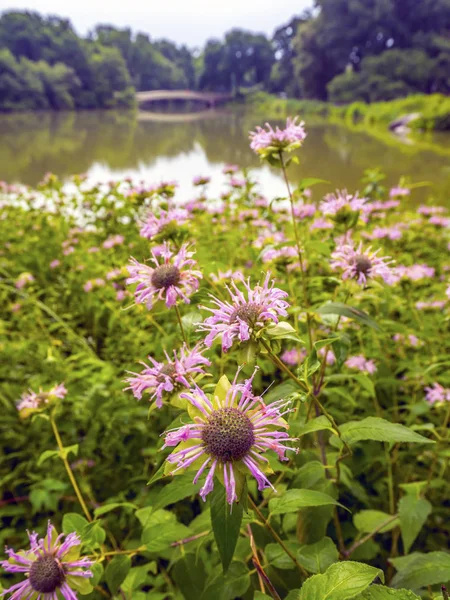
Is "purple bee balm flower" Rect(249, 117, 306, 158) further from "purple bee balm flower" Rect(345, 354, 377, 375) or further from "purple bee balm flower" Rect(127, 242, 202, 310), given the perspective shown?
"purple bee balm flower" Rect(345, 354, 377, 375)

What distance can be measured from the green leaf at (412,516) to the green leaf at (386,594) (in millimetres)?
357

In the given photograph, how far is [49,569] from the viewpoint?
1.72 ft

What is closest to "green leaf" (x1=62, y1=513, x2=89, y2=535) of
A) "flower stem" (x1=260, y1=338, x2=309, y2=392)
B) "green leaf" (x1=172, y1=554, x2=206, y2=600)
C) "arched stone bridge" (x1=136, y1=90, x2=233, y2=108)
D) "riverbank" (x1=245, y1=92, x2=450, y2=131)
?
"green leaf" (x1=172, y1=554, x2=206, y2=600)

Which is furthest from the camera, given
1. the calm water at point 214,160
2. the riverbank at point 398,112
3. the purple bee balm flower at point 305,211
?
the riverbank at point 398,112

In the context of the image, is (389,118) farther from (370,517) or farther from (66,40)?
(66,40)

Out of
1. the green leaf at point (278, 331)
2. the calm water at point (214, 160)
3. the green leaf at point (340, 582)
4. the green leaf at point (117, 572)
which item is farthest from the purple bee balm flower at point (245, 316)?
the calm water at point (214, 160)

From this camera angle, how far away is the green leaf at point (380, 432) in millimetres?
506

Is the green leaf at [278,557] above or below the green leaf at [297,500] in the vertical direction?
below

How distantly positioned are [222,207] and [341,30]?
25.1 metres

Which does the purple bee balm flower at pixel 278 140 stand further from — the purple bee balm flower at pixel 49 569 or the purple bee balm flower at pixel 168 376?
the purple bee balm flower at pixel 49 569

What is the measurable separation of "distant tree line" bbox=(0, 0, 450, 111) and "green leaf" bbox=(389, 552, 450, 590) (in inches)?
816

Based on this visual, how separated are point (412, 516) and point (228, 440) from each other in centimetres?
51

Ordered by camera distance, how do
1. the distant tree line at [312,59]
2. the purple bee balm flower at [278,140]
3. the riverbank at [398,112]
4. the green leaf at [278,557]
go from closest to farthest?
1. the green leaf at [278,557]
2. the purple bee balm flower at [278,140]
3. the riverbank at [398,112]
4. the distant tree line at [312,59]

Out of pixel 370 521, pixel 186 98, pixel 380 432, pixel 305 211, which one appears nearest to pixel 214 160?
pixel 305 211
